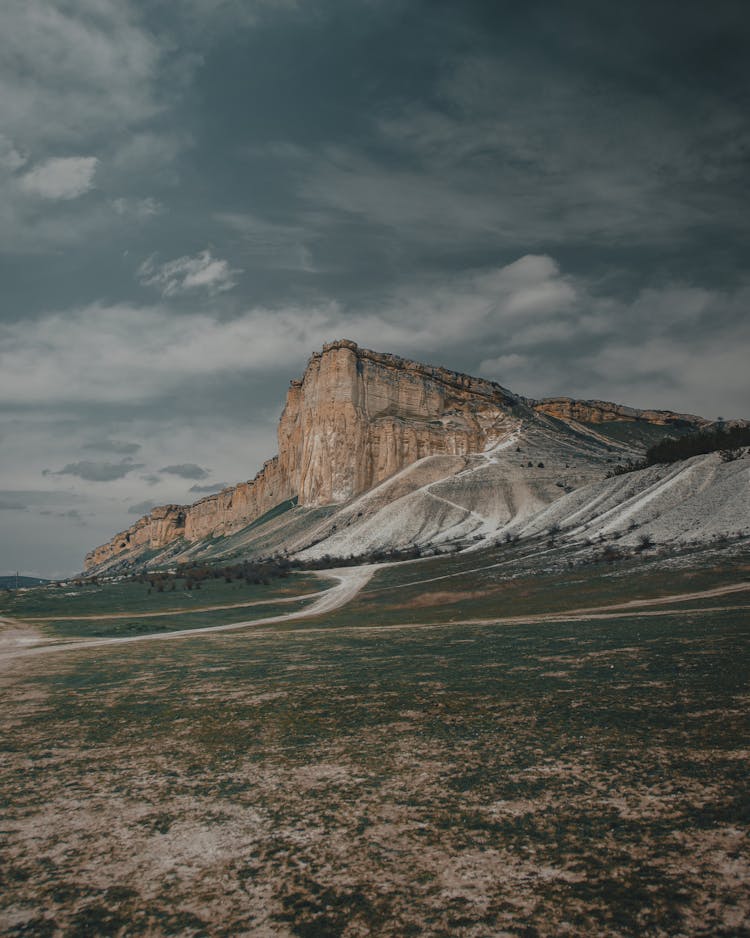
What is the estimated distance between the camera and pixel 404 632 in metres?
16.8

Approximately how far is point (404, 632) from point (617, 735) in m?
11.8

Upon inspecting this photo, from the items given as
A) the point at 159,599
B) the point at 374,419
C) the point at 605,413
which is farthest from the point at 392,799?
the point at 605,413

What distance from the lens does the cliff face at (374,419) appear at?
3784 inches

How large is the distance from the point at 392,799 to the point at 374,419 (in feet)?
313

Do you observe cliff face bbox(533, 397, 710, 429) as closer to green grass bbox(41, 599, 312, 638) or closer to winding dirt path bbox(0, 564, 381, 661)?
winding dirt path bbox(0, 564, 381, 661)

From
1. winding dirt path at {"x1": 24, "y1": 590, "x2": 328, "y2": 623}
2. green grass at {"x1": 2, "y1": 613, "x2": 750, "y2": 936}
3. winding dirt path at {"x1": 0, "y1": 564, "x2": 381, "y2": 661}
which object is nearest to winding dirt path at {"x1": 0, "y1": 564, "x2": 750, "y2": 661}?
winding dirt path at {"x1": 0, "y1": 564, "x2": 381, "y2": 661}

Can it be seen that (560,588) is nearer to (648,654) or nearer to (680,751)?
(648,654)

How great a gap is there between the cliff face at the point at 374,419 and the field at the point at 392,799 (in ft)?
282

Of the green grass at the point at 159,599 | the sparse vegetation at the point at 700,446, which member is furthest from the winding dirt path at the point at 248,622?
the sparse vegetation at the point at 700,446

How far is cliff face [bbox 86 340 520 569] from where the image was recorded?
3784 inches

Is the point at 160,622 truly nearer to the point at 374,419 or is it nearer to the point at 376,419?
the point at 376,419

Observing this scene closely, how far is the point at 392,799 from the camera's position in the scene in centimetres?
427

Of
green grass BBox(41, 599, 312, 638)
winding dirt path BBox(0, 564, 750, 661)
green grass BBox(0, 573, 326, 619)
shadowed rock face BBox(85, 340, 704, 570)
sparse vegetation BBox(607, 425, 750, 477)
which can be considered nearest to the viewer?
winding dirt path BBox(0, 564, 750, 661)

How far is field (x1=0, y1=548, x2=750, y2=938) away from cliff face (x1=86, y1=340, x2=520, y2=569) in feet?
282
